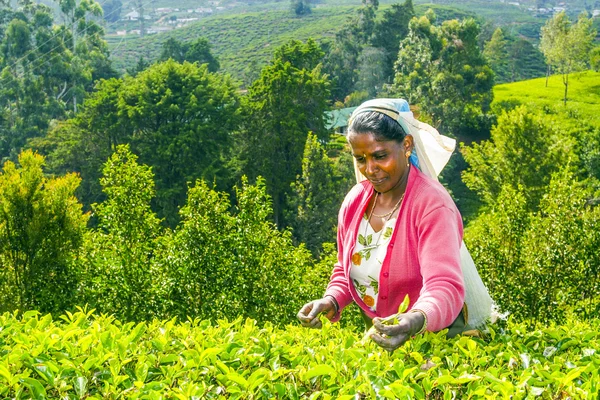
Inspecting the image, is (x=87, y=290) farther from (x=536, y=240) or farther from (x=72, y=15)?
(x=72, y=15)

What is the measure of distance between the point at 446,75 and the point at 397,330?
47.1 metres

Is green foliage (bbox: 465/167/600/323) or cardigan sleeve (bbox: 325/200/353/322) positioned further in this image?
green foliage (bbox: 465/167/600/323)

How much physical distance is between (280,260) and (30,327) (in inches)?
489

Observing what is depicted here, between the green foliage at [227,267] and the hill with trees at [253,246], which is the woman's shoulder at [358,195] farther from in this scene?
the green foliage at [227,267]

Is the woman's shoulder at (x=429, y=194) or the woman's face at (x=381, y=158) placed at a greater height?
the woman's face at (x=381, y=158)

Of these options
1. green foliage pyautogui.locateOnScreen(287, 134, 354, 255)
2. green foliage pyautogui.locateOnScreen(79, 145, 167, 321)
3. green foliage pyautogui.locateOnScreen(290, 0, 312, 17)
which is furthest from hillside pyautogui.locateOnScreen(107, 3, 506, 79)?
green foliage pyautogui.locateOnScreen(79, 145, 167, 321)

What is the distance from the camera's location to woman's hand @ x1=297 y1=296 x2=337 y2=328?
3826 mm

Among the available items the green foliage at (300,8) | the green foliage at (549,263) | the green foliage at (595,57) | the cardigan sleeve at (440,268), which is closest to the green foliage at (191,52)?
the green foliage at (595,57)

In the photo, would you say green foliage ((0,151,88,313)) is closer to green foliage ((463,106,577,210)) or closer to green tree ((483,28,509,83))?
green foliage ((463,106,577,210))

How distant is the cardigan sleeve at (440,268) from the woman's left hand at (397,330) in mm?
94

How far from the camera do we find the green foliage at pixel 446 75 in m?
48.1

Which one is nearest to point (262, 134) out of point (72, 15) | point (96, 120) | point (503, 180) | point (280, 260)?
point (96, 120)

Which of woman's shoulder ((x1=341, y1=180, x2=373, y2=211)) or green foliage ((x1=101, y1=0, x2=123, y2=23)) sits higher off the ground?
woman's shoulder ((x1=341, y1=180, x2=373, y2=211))

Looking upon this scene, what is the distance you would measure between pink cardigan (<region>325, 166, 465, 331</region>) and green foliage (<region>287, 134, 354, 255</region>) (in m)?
28.4
